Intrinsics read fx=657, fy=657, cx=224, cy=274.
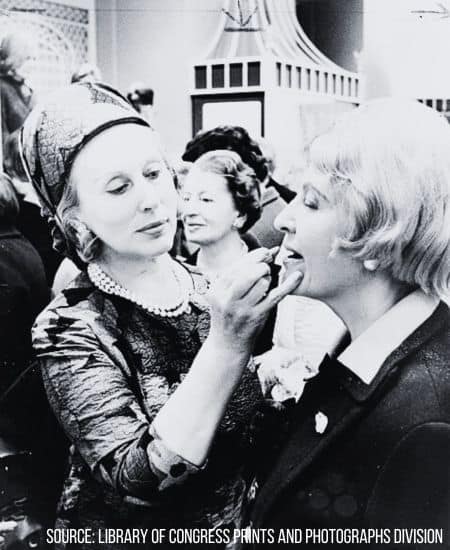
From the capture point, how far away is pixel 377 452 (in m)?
0.71

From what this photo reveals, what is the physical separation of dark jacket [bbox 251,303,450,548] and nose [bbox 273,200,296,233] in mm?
174

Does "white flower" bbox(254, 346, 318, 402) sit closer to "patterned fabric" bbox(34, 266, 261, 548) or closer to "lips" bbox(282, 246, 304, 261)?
"patterned fabric" bbox(34, 266, 261, 548)

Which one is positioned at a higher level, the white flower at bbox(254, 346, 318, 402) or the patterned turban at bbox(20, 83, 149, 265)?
the patterned turban at bbox(20, 83, 149, 265)

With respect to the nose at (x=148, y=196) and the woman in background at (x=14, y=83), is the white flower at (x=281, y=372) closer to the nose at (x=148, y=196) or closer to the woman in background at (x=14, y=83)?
the nose at (x=148, y=196)

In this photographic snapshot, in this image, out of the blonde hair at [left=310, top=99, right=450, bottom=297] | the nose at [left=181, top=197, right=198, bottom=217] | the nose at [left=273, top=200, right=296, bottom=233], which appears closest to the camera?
the blonde hair at [left=310, top=99, right=450, bottom=297]

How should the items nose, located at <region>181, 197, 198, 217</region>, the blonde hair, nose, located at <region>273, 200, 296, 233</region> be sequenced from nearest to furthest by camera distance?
the blonde hair
nose, located at <region>273, 200, 296, 233</region>
nose, located at <region>181, 197, 198, 217</region>

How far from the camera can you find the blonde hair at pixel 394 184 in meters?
0.70

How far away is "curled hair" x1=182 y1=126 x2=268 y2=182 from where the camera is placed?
0.93 meters

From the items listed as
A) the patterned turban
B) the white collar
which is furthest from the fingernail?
the patterned turban

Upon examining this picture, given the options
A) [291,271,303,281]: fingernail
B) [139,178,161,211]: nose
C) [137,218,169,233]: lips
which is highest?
[139,178,161,211]: nose

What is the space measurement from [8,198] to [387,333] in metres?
0.59

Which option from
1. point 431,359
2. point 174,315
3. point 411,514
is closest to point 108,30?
point 174,315

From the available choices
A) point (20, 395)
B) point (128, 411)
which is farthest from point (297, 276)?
point (20, 395)

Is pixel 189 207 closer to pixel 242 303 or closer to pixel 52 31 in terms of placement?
pixel 242 303
